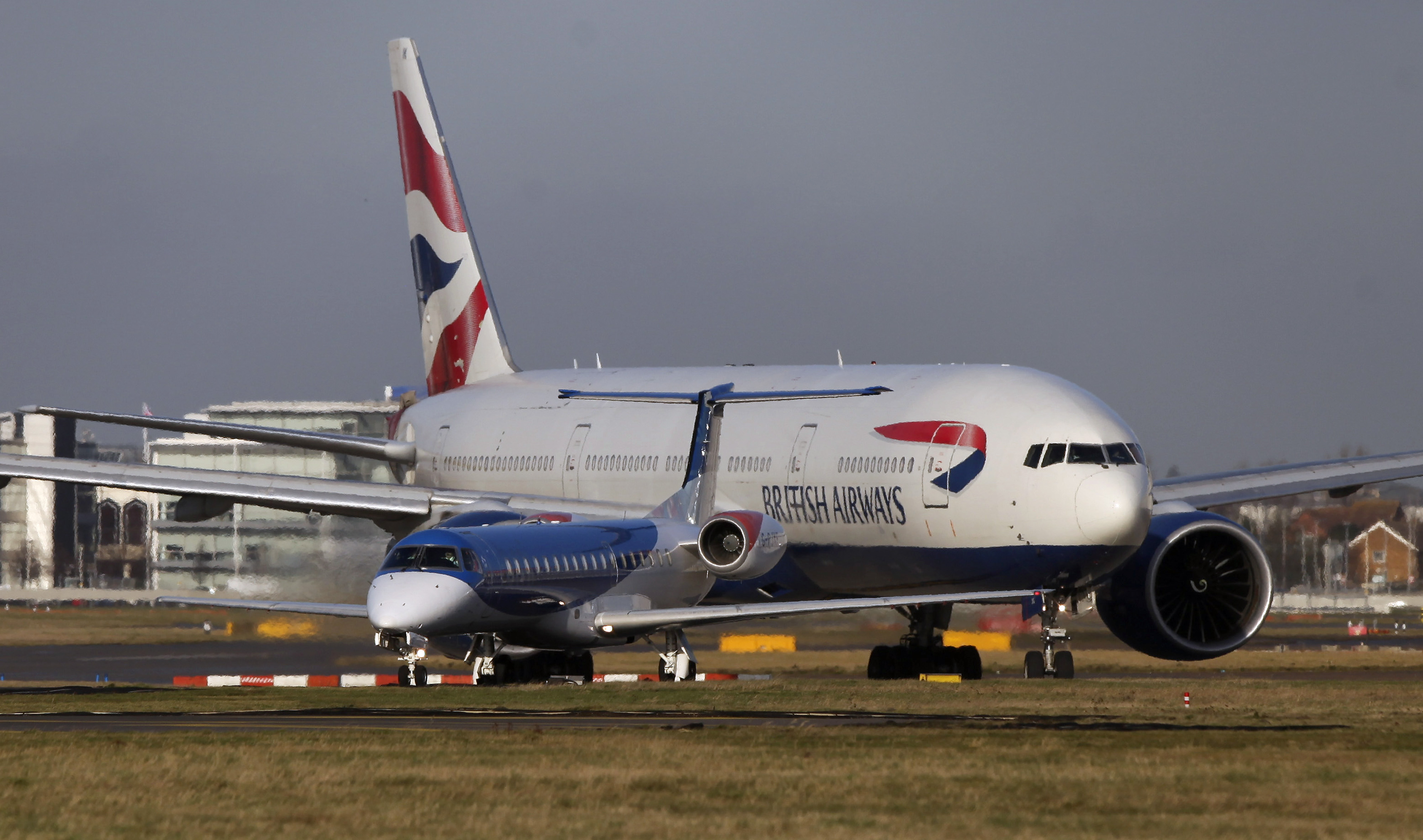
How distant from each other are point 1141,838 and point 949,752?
503cm

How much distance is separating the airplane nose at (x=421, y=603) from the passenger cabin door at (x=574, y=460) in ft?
37.8

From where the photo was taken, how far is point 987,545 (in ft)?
Answer: 108

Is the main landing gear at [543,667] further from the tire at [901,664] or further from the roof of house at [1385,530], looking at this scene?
the roof of house at [1385,530]

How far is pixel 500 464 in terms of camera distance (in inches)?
1660

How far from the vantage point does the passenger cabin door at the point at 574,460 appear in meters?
40.4

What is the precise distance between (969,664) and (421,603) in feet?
32.5

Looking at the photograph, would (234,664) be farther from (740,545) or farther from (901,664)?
(901,664)

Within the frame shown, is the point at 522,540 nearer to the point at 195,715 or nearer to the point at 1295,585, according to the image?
the point at 195,715

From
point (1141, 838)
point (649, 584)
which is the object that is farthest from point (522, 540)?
point (1141, 838)

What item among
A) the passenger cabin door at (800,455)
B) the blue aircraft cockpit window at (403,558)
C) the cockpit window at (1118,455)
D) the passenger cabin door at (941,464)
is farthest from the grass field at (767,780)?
the passenger cabin door at (800,455)

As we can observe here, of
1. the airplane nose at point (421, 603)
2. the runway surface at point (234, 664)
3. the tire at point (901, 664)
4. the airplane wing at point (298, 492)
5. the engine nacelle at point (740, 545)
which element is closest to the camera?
the airplane nose at point (421, 603)

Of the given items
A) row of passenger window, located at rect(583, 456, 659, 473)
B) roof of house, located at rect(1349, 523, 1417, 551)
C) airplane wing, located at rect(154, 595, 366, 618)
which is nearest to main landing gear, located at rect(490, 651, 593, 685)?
airplane wing, located at rect(154, 595, 366, 618)

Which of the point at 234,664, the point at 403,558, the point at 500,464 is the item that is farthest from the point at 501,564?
the point at 234,664

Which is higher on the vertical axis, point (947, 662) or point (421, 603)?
point (421, 603)
